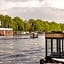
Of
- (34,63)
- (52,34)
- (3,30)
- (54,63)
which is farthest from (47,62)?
(3,30)

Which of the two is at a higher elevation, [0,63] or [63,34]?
[63,34]

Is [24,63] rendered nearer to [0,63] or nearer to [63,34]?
[0,63]

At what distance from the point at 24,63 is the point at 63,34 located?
12903mm

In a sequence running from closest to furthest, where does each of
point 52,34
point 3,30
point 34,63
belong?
point 52,34, point 34,63, point 3,30

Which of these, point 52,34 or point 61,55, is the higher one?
point 52,34

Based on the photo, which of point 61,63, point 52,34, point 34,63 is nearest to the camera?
point 61,63

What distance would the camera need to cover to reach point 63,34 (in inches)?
Answer: 1532

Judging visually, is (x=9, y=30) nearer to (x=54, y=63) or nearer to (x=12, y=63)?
(x=12, y=63)

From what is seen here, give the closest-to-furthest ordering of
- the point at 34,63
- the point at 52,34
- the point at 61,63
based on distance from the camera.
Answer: the point at 61,63 → the point at 52,34 → the point at 34,63

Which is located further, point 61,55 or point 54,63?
point 61,55

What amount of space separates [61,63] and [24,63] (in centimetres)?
1684

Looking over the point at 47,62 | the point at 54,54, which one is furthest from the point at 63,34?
the point at 47,62

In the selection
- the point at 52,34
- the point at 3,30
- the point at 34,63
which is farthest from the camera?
the point at 3,30

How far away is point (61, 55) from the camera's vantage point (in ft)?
130
